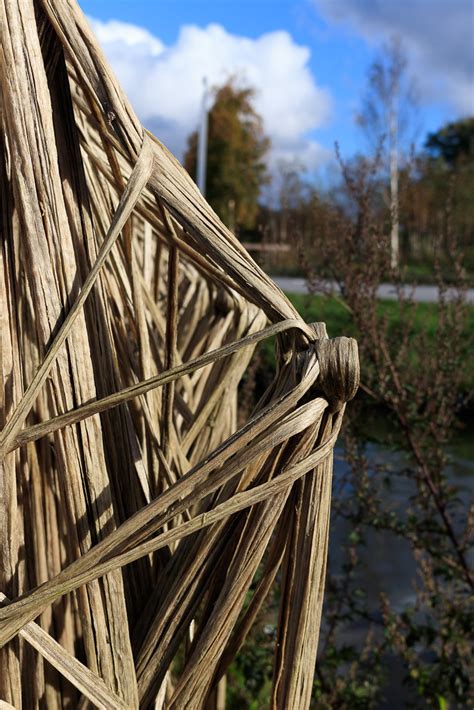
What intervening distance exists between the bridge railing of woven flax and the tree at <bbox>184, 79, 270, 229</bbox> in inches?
563

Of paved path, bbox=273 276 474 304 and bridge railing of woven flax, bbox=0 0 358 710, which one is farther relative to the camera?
paved path, bbox=273 276 474 304

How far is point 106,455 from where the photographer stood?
662 millimetres

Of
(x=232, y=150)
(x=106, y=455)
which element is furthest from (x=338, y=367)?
(x=232, y=150)

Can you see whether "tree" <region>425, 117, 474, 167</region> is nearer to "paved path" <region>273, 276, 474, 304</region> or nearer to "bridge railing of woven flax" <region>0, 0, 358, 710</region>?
"paved path" <region>273, 276, 474, 304</region>

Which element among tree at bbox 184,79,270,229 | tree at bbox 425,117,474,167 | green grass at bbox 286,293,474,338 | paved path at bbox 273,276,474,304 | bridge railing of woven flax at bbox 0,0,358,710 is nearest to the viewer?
bridge railing of woven flax at bbox 0,0,358,710

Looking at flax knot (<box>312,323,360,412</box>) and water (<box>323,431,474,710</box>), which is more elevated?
flax knot (<box>312,323,360,412</box>)

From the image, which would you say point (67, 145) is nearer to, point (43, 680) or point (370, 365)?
point (43, 680)

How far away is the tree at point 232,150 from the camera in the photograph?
15078 millimetres

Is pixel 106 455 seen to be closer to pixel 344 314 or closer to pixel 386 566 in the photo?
pixel 344 314

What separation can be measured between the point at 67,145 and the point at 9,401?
0.70 ft

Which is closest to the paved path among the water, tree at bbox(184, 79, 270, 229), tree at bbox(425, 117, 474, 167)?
the water

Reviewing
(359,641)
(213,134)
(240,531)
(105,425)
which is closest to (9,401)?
(105,425)

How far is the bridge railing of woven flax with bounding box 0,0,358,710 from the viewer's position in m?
0.56

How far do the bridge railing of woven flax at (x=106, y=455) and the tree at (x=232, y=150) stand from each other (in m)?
14.3
